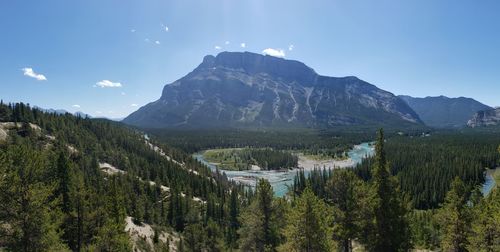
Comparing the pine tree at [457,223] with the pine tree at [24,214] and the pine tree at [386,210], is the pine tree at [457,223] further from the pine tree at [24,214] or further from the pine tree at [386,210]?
the pine tree at [24,214]

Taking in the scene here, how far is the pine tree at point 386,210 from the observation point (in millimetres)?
33656

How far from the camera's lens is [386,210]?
33719mm

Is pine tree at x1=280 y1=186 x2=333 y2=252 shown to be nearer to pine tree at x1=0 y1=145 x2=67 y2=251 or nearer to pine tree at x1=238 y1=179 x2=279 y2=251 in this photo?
pine tree at x1=238 y1=179 x2=279 y2=251

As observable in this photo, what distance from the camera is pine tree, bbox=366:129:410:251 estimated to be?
1325 inches

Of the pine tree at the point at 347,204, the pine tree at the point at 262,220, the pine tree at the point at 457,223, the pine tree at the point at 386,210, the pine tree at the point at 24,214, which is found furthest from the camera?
the pine tree at the point at 457,223

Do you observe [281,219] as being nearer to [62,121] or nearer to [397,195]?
[397,195]

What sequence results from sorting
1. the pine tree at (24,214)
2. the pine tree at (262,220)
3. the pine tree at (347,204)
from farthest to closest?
1. the pine tree at (262,220)
2. the pine tree at (347,204)
3. the pine tree at (24,214)

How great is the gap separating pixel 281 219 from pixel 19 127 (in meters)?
146

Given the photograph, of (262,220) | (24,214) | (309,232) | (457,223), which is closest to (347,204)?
(309,232)

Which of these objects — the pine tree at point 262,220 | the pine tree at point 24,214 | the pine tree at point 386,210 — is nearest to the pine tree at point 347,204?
the pine tree at point 386,210

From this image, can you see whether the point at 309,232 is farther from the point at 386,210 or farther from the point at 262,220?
the point at 262,220

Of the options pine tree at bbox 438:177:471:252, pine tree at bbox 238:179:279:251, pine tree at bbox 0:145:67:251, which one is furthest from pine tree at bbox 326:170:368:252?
pine tree at bbox 0:145:67:251

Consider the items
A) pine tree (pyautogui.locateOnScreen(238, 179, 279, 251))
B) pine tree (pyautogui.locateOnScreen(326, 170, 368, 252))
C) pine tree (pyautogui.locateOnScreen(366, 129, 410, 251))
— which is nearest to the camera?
pine tree (pyautogui.locateOnScreen(366, 129, 410, 251))

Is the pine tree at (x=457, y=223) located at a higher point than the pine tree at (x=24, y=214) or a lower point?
lower
